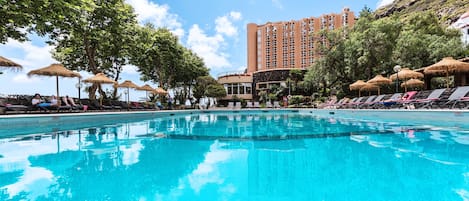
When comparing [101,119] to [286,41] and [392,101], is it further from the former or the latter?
[286,41]

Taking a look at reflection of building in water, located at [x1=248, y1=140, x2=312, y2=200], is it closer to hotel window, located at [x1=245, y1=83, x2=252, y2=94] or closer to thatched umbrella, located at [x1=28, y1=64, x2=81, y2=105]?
thatched umbrella, located at [x1=28, y1=64, x2=81, y2=105]

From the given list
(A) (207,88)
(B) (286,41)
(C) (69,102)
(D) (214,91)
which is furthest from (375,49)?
(B) (286,41)

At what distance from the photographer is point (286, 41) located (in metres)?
53.8

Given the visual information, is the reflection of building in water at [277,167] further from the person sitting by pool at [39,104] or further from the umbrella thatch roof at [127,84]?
the umbrella thatch roof at [127,84]

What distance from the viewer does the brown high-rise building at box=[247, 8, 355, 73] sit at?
51.2 metres

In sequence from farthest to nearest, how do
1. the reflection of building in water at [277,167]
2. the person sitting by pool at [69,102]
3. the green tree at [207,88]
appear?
the green tree at [207,88]
the person sitting by pool at [69,102]
the reflection of building in water at [277,167]

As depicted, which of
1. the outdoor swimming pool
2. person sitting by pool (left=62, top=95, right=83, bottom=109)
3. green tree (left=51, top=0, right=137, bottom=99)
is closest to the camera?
the outdoor swimming pool

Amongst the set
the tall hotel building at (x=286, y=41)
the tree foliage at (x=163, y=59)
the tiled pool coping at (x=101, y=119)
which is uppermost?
the tall hotel building at (x=286, y=41)

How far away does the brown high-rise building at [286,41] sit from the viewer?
2015 inches

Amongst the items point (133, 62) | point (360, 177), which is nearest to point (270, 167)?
point (360, 177)

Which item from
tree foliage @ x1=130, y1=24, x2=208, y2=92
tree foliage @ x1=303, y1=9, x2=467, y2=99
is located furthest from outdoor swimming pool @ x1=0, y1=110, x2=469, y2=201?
tree foliage @ x1=303, y1=9, x2=467, y2=99

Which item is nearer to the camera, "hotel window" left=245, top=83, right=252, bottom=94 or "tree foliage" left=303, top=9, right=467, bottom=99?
"tree foliage" left=303, top=9, right=467, bottom=99

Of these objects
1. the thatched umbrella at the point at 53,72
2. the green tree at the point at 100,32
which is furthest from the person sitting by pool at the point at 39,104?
the green tree at the point at 100,32

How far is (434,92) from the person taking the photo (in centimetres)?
1075
